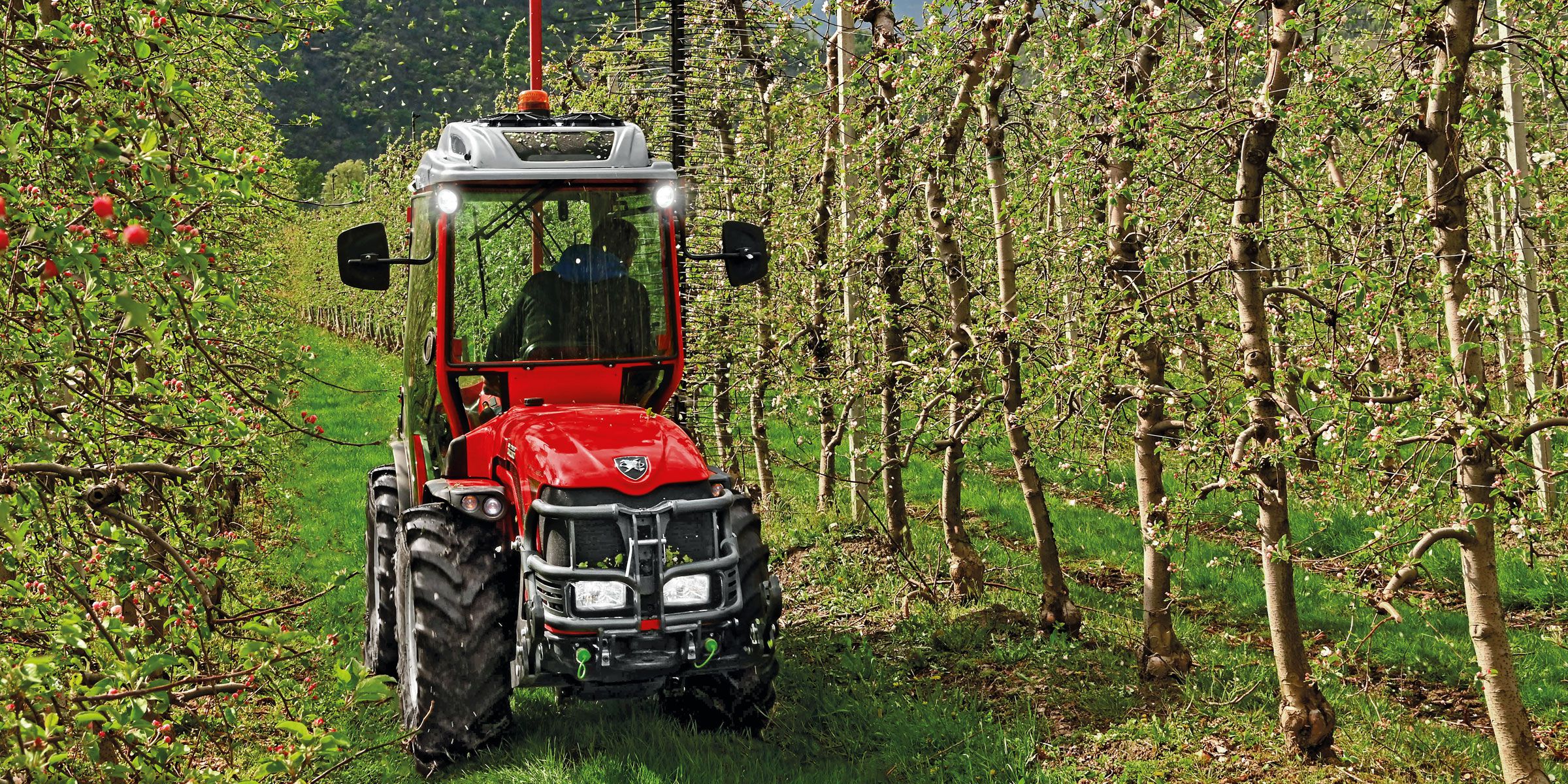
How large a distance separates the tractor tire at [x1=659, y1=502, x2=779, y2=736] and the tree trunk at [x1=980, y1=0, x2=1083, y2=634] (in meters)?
2.06

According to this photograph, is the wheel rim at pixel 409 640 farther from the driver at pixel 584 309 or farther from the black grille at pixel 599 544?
the driver at pixel 584 309

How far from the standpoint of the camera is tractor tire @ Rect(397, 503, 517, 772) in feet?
15.9

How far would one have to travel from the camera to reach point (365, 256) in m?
5.00

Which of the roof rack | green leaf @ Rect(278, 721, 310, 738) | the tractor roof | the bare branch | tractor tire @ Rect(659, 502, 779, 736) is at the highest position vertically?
the roof rack

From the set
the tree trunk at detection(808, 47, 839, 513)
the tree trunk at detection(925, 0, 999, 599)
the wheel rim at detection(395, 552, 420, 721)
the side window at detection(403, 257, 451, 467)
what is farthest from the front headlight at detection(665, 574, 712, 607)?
the tree trunk at detection(808, 47, 839, 513)

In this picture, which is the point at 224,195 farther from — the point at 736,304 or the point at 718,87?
the point at 718,87

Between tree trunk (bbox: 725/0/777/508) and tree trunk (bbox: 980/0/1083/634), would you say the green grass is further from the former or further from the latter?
tree trunk (bbox: 725/0/777/508)

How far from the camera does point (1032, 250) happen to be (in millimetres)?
6508

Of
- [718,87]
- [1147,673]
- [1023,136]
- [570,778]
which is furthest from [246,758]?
[718,87]

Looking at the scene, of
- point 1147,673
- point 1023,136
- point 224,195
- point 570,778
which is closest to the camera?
point 224,195

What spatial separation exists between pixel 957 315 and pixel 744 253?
2.44m

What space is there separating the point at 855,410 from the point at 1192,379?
4794 mm

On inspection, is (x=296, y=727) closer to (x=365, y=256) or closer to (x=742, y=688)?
(x=365, y=256)

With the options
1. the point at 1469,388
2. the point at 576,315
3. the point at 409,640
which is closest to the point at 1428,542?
the point at 1469,388
